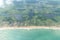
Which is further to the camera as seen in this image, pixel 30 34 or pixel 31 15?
pixel 31 15

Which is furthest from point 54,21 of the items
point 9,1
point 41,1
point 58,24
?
point 9,1

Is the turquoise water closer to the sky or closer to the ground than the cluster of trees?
closer to the ground

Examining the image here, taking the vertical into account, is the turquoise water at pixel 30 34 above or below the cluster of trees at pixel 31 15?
below

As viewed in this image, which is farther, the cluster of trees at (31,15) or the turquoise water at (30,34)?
the cluster of trees at (31,15)

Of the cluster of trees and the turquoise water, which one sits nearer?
the turquoise water
